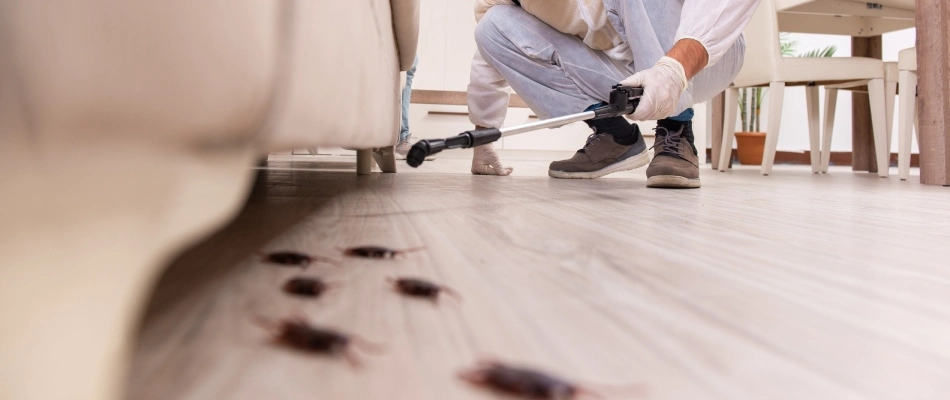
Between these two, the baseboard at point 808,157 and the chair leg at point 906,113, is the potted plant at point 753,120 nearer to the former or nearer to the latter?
the baseboard at point 808,157

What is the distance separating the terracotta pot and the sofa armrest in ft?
12.4

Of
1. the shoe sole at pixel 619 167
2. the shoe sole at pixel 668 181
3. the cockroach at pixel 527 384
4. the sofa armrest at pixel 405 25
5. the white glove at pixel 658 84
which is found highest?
the sofa armrest at pixel 405 25

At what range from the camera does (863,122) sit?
11.7 ft

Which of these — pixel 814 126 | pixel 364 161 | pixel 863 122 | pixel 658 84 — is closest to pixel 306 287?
pixel 658 84

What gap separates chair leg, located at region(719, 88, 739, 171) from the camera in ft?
10.8

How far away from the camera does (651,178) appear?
1.57 metres

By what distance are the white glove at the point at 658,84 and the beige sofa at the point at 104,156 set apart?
1096 millimetres

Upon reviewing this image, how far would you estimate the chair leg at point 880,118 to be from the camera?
2850 mm

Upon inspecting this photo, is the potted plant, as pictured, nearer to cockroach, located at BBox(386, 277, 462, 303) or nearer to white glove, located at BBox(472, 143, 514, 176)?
white glove, located at BBox(472, 143, 514, 176)

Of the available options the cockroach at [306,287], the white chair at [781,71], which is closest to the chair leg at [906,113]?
the white chair at [781,71]

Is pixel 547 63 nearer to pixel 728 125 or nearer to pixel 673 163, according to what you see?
pixel 673 163

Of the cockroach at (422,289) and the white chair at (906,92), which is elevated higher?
the white chair at (906,92)

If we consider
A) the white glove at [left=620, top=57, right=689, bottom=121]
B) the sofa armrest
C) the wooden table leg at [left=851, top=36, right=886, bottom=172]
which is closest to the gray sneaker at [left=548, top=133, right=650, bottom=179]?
the white glove at [left=620, top=57, right=689, bottom=121]

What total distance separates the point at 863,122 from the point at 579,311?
12.6 ft
